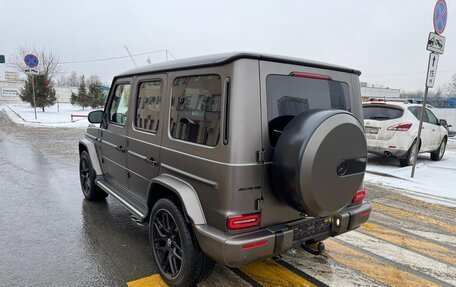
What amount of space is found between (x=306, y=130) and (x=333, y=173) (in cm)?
40

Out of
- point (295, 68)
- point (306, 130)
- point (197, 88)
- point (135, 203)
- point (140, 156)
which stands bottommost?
point (135, 203)

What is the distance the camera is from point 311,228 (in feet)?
8.48

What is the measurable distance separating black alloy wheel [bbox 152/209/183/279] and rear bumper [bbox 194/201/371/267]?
418mm

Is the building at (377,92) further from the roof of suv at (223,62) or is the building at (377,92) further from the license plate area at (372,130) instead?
the roof of suv at (223,62)

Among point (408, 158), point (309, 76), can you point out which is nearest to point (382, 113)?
point (408, 158)

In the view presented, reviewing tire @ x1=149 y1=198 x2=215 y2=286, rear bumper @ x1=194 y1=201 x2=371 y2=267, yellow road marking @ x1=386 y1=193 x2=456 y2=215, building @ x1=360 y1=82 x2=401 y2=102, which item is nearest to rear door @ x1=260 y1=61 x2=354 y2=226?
rear bumper @ x1=194 y1=201 x2=371 y2=267

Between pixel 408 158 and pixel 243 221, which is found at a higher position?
pixel 243 221

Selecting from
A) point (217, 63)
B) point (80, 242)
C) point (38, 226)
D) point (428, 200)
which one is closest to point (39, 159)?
point (38, 226)

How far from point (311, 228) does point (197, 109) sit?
54.6 inches

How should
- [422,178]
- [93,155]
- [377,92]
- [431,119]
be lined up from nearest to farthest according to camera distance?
[93,155] < [422,178] < [431,119] < [377,92]

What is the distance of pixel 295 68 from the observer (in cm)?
249

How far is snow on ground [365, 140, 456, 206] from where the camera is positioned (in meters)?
5.96

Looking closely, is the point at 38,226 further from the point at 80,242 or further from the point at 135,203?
the point at 135,203

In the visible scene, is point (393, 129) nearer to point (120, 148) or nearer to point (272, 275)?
point (272, 275)
